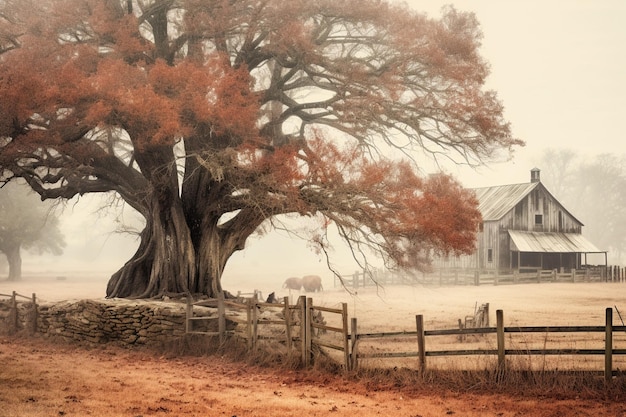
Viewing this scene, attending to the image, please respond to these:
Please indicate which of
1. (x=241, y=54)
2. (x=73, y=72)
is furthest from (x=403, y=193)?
(x=73, y=72)

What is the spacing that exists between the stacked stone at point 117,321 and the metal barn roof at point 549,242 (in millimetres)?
31486

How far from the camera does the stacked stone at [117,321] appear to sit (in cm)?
1777

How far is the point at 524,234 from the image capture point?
4612 cm

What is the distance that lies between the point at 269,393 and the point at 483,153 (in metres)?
12.0

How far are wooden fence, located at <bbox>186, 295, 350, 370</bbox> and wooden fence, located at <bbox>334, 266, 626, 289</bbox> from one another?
77.7ft

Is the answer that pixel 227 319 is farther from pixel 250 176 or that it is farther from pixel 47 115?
pixel 47 115

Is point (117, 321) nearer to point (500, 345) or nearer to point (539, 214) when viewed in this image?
point (500, 345)

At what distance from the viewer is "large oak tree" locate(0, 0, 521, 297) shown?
17.9m

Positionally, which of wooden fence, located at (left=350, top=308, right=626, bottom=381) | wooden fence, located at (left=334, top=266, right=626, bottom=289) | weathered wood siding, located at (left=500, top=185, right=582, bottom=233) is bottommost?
wooden fence, located at (left=334, top=266, right=626, bottom=289)

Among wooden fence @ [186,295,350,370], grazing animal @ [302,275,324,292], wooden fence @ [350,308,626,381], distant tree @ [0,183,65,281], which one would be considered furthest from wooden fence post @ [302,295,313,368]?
distant tree @ [0,183,65,281]

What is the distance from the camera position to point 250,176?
1873 centimetres

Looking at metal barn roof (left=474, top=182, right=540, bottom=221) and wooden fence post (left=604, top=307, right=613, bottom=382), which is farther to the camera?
metal barn roof (left=474, top=182, right=540, bottom=221)

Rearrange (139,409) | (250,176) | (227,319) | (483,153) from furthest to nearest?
(483,153)
(250,176)
(227,319)
(139,409)

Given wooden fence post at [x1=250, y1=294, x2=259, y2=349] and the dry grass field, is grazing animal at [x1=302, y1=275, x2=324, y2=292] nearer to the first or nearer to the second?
the dry grass field
